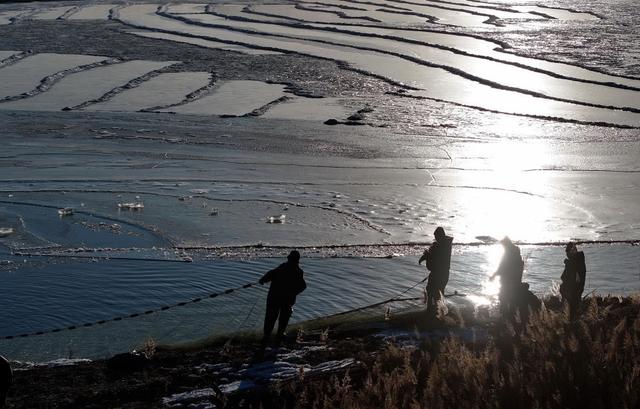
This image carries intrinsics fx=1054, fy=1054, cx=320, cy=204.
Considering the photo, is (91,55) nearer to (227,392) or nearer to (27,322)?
(27,322)

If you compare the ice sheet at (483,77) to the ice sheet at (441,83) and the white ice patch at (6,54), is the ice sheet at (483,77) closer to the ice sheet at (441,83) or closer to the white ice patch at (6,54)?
the ice sheet at (441,83)

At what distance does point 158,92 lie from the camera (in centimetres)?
2908

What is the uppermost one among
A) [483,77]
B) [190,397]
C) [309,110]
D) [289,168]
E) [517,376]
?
[517,376]

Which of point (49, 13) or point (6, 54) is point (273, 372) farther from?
point (49, 13)

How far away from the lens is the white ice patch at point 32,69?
29.6m

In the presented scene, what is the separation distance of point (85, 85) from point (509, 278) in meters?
22.2

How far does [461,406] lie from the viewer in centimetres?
687

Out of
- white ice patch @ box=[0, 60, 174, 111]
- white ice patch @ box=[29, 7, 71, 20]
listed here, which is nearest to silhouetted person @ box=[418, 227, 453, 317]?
white ice patch @ box=[0, 60, 174, 111]

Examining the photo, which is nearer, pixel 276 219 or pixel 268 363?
pixel 268 363

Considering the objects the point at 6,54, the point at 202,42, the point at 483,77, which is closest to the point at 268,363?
the point at 483,77

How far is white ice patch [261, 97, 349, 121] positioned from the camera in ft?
83.9

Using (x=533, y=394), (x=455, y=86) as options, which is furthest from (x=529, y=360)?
(x=455, y=86)

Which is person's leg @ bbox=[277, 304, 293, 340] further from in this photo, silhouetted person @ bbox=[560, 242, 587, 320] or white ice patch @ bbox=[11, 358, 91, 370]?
silhouetted person @ bbox=[560, 242, 587, 320]

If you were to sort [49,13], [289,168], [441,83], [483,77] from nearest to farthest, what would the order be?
[289,168] < [441,83] < [483,77] < [49,13]
